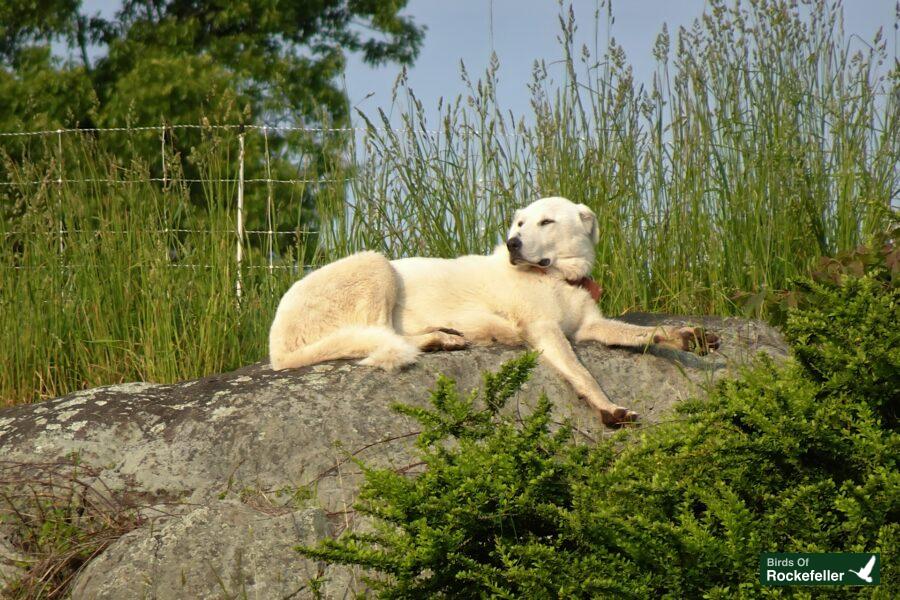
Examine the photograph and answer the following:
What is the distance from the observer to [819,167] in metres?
5.88

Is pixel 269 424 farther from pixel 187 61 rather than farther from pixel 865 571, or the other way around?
pixel 187 61

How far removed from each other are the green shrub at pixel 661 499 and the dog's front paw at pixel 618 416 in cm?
137

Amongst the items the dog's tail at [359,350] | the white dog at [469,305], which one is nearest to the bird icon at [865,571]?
the white dog at [469,305]

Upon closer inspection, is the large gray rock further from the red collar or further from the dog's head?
the red collar

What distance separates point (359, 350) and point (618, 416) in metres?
1.26

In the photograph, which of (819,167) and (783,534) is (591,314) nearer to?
(819,167)

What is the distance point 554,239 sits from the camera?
16.3 ft

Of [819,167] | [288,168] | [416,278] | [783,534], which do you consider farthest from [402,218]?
[288,168]

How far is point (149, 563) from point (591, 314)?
2644 mm

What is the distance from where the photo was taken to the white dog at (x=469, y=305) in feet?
15.0

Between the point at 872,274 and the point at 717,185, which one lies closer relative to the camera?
the point at 872,274

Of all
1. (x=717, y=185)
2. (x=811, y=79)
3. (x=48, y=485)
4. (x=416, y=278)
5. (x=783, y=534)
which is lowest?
(x=48, y=485)

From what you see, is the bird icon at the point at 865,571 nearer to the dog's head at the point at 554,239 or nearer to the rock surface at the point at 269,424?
A: the rock surface at the point at 269,424

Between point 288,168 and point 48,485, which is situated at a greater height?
point 288,168
